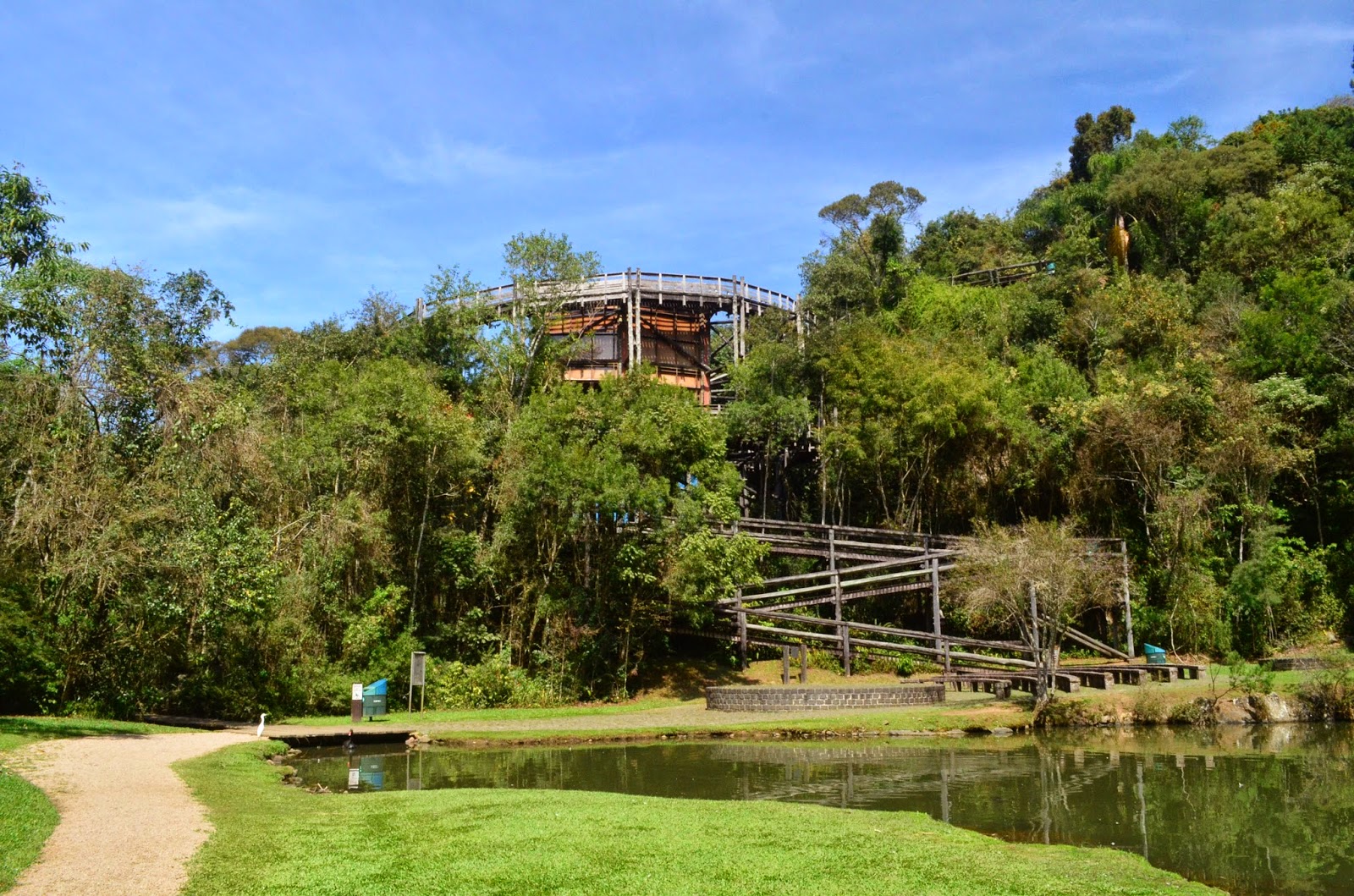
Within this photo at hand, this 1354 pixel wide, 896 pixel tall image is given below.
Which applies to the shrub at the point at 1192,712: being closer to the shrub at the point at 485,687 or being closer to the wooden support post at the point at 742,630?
the wooden support post at the point at 742,630

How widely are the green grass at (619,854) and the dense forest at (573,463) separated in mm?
10894

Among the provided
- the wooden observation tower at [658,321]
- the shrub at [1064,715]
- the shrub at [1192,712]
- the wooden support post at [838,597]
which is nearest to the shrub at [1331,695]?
the shrub at [1192,712]

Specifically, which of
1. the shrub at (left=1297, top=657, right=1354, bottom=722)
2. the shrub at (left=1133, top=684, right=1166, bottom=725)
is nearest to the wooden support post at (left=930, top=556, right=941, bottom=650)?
the shrub at (left=1133, top=684, right=1166, bottom=725)

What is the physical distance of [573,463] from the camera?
2780 cm

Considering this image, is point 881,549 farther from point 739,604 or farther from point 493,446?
point 493,446

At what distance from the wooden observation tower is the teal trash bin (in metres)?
19.8

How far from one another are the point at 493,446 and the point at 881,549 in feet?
47.1

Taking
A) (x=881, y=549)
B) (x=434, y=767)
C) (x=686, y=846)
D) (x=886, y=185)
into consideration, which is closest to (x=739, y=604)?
(x=881, y=549)

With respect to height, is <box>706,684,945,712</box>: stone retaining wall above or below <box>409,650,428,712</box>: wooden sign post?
below

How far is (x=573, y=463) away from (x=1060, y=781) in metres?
16.6

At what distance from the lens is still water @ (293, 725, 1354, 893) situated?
10945 mm

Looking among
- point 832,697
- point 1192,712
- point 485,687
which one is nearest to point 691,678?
point 485,687

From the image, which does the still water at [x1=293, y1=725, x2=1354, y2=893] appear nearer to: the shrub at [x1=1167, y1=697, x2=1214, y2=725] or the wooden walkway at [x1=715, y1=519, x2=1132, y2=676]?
the shrub at [x1=1167, y1=697, x2=1214, y2=725]

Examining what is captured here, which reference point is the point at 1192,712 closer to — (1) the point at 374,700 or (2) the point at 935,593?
A: (2) the point at 935,593
